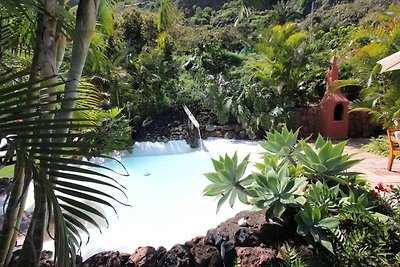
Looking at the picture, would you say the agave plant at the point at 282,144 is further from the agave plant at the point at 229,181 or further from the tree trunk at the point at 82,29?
the tree trunk at the point at 82,29

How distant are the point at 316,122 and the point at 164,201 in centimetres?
611

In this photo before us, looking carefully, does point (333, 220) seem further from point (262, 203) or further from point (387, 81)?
point (387, 81)

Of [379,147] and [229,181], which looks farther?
[379,147]

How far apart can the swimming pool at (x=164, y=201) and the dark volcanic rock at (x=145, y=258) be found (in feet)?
2.54

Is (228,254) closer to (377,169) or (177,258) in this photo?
(177,258)

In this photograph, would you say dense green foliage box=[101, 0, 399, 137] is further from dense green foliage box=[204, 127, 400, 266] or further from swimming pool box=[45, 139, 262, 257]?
dense green foliage box=[204, 127, 400, 266]

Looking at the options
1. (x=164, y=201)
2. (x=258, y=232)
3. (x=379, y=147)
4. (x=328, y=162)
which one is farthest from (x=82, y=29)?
(x=379, y=147)

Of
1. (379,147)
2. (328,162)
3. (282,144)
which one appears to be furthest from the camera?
(379,147)

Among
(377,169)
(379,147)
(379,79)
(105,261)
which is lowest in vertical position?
(105,261)

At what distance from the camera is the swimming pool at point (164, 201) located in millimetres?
5730

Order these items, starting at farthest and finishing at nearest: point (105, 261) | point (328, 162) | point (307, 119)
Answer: point (307, 119) → point (328, 162) → point (105, 261)

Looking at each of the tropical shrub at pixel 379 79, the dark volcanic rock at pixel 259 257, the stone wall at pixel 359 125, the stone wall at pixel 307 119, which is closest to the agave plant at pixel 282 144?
the dark volcanic rock at pixel 259 257

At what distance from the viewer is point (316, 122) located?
11742 millimetres

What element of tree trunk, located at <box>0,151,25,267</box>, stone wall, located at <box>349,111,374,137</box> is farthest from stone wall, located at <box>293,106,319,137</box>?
tree trunk, located at <box>0,151,25,267</box>
